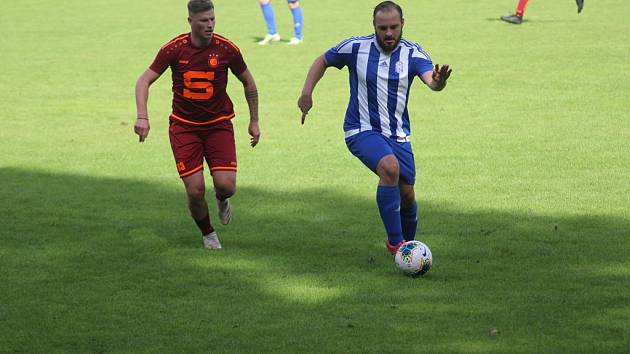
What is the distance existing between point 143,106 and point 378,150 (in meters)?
1.97

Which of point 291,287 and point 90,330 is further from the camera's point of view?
point 291,287

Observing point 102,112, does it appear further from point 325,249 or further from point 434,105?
point 325,249

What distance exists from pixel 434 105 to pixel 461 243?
8.06 m

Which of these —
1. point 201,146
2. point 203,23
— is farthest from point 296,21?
point 203,23

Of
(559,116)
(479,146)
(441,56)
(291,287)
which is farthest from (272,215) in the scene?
(441,56)

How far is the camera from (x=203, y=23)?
984 centimetres

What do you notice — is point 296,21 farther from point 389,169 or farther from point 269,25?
point 389,169

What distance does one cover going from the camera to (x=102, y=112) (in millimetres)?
18297

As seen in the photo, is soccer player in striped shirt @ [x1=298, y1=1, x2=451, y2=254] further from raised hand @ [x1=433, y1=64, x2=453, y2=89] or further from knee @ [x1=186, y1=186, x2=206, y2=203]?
knee @ [x1=186, y1=186, x2=206, y2=203]

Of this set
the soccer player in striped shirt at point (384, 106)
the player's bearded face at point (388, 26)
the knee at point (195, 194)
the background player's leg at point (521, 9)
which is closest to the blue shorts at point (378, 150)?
the soccer player in striped shirt at point (384, 106)

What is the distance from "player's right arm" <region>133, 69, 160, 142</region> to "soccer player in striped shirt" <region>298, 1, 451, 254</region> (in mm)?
1272

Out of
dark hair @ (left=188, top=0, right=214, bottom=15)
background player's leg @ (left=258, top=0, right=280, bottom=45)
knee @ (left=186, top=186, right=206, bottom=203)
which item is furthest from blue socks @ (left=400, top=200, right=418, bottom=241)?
Answer: background player's leg @ (left=258, top=0, right=280, bottom=45)

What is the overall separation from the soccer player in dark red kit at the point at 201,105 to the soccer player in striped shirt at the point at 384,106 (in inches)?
33.5

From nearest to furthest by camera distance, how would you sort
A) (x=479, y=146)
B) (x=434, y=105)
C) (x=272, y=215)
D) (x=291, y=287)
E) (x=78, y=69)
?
(x=291, y=287)
(x=272, y=215)
(x=479, y=146)
(x=434, y=105)
(x=78, y=69)
